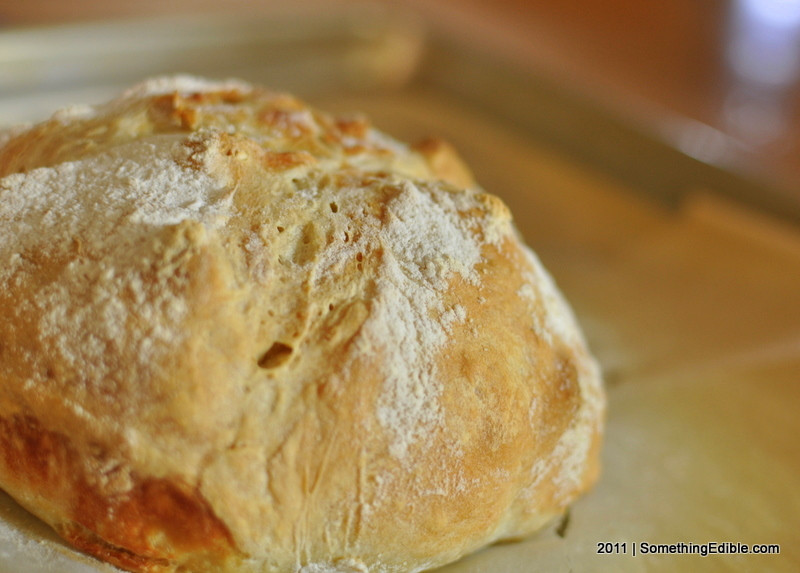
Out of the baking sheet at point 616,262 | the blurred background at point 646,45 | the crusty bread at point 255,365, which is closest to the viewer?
the crusty bread at point 255,365

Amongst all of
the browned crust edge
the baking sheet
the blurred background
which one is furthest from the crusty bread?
the blurred background

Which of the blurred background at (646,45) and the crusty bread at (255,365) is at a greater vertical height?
the blurred background at (646,45)

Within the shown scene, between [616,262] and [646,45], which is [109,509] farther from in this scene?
[646,45]

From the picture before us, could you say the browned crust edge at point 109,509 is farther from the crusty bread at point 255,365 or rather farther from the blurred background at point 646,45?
the blurred background at point 646,45

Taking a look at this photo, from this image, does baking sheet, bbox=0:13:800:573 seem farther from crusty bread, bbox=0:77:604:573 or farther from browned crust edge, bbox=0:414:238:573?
crusty bread, bbox=0:77:604:573

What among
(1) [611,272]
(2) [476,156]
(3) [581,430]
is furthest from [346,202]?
(2) [476,156]

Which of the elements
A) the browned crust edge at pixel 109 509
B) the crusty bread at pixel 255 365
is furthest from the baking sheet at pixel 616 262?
the crusty bread at pixel 255 365

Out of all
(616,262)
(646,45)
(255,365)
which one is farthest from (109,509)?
(646,45)

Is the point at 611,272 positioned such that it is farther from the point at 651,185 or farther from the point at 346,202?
the point at 346,202
